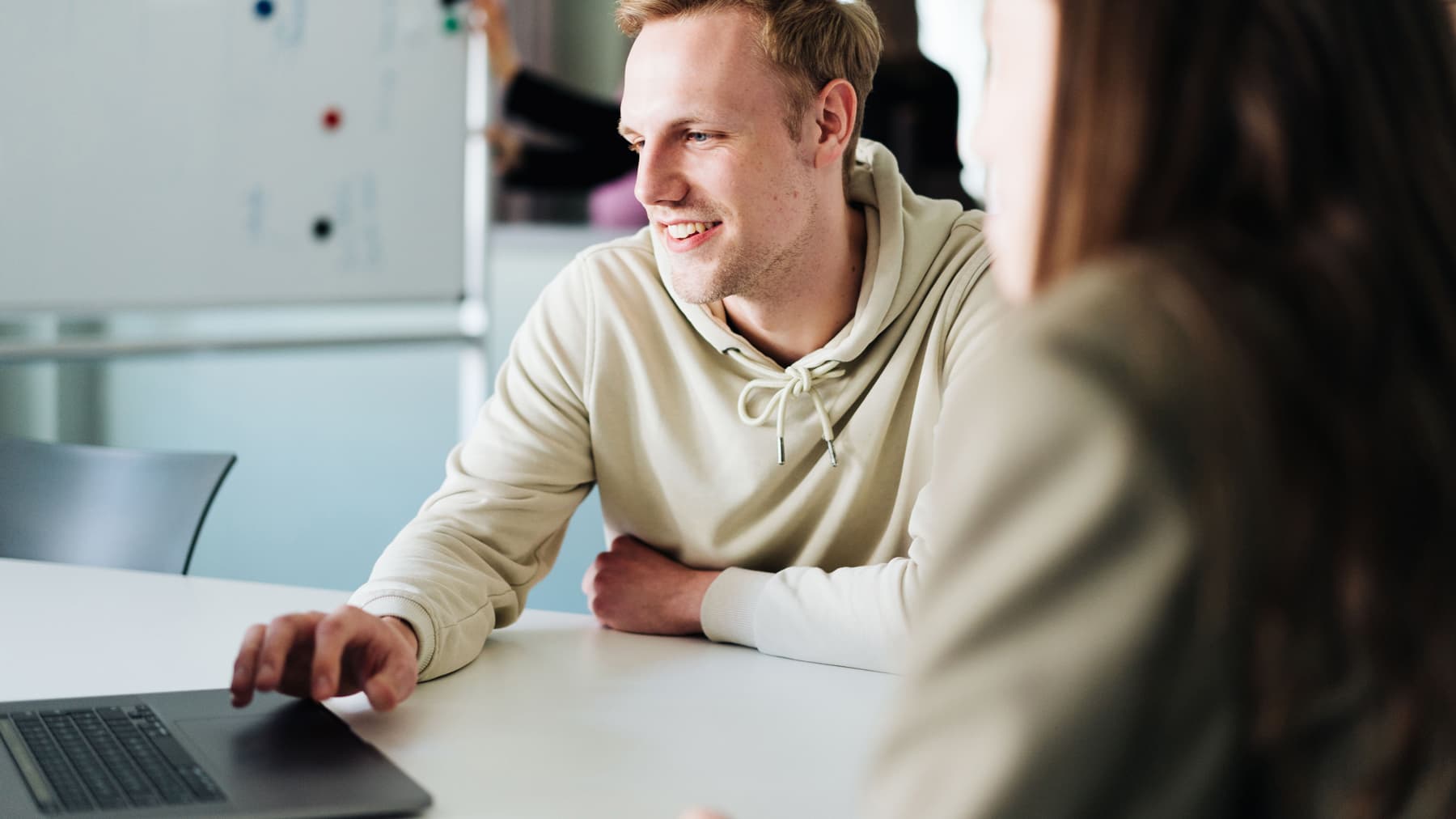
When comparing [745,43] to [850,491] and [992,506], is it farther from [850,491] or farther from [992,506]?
[992,506]

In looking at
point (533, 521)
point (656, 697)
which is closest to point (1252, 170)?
point (656, 697)

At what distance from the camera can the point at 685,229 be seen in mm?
1572

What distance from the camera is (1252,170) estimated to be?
51 cm

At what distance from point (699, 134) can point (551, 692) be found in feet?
2.25

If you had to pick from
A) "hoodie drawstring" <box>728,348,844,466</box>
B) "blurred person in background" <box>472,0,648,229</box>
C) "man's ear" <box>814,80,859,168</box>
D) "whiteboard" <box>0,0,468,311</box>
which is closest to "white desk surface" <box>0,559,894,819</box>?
"hoodie drawstring" <box>728,348,844,466</box>

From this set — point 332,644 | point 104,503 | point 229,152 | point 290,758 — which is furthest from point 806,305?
point 229,152

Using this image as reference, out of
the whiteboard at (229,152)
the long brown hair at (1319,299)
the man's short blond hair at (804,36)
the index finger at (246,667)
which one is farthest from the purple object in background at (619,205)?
the long brown hair at (1319,299)

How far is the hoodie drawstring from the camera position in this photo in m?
1.52

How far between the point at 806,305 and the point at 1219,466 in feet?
3.74

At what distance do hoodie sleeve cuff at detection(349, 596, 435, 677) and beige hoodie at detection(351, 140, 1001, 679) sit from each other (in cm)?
15

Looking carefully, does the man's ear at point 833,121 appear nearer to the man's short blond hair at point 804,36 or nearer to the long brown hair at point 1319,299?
the man's short blond hair at point 804,36

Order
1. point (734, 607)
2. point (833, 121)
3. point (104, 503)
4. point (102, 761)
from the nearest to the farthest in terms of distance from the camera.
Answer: point (102, 761) < point (734, 607) < point (833, 121) < point (104, 503)

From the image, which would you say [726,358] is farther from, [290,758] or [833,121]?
[290,758]

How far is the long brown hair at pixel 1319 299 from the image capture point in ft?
1.61
